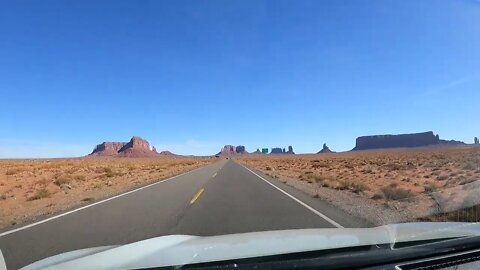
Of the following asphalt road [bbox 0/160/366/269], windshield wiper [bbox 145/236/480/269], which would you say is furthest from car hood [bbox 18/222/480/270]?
asphalt road [bbox 0/160/366/269]

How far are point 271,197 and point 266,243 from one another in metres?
12.6

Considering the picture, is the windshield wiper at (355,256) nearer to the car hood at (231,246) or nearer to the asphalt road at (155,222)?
the car hood at (231,246)

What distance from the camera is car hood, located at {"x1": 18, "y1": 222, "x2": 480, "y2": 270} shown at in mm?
4172

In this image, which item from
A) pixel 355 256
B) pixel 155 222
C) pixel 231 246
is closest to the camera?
pixel 355 256

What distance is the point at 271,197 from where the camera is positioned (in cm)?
1756

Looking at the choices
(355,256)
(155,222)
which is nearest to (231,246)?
(355,256)

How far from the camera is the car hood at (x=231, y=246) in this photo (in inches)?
164

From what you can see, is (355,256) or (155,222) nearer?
(355,256)

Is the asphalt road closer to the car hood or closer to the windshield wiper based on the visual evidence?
the car hood

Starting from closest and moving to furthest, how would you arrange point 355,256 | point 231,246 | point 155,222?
point 355,256 → point 231,246 → point 155,222

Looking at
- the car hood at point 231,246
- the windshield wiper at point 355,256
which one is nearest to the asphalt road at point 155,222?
the car hood at point 231,246

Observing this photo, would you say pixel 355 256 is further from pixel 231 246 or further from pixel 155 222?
pixel 155 222

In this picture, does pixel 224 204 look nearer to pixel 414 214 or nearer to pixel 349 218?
pixel 349 218

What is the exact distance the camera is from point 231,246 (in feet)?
15.9
